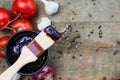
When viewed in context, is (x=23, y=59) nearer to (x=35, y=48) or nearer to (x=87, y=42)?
(x=35, y=48)

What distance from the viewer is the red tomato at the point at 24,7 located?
1189 mm

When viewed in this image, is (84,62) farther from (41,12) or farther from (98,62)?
(41,12)

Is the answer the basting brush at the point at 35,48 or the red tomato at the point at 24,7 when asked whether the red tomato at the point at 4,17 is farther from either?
the basting brush at the point at 35,48

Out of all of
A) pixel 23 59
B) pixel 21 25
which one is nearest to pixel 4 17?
pixel 21 25

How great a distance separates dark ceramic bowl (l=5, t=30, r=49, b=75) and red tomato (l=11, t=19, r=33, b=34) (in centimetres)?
3

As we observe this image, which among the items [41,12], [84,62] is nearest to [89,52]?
[84,62]

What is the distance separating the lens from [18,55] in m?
1.15

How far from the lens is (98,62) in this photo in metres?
1.20

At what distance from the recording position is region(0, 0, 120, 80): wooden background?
3.94 feet

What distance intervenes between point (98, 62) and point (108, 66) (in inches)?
1.3

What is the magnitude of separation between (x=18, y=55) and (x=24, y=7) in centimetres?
15

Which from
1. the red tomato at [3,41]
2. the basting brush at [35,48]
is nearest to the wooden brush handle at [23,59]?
the basting brush at [35,48]

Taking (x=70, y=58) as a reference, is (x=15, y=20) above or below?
above

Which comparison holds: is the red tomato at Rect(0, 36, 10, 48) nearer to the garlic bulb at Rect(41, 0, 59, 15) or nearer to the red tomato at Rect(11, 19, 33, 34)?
the red tomato at Rect(11, 19, 33, 34)
